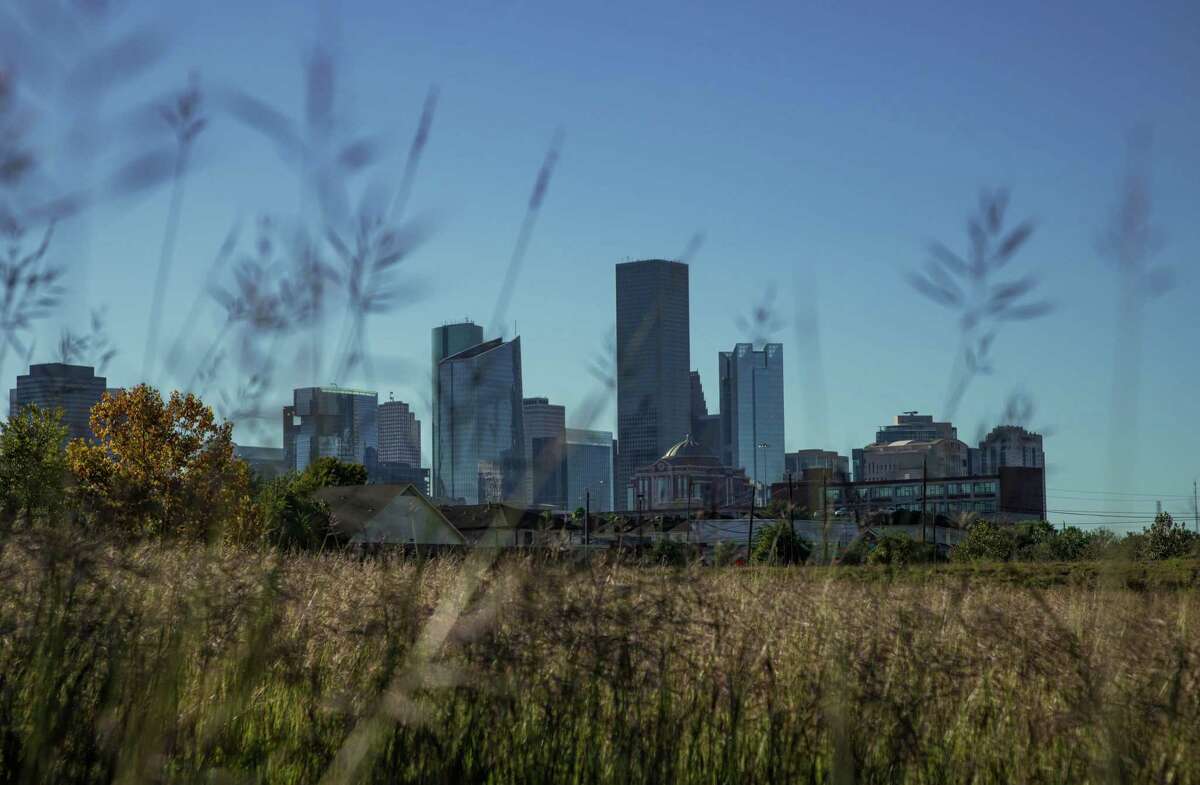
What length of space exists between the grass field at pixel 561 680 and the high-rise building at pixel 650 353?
1.69ft

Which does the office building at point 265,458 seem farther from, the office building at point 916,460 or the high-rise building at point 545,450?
the office building at point 916,460

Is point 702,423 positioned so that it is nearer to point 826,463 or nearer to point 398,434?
point 826,463

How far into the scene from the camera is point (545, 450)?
3.39 meters

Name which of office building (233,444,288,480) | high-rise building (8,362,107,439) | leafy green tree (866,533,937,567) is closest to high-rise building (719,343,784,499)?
leafy green tree (866,533,937,567)

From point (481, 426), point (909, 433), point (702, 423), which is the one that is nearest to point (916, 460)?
point (909, 433)

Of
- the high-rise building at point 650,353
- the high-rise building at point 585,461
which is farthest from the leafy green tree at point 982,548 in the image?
the high-rise building at point 585,461

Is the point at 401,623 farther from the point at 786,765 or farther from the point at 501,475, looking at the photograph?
the point at 786,765

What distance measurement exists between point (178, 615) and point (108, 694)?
0.48 meters

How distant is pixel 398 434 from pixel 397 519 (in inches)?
127

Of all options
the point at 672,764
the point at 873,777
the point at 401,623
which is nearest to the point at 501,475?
the point at 401,623

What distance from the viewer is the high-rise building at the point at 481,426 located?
11.3ft

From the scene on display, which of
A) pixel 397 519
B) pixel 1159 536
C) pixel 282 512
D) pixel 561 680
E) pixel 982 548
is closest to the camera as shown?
pixel 561 680

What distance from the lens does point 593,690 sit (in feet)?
12.2

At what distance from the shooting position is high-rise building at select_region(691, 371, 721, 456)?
4281 mm
